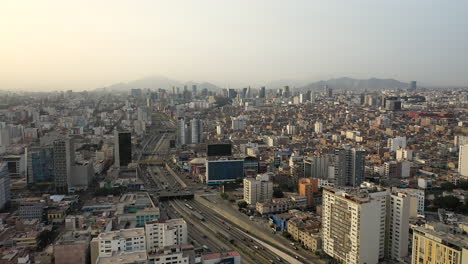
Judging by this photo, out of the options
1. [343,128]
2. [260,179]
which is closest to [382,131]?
[343,128]

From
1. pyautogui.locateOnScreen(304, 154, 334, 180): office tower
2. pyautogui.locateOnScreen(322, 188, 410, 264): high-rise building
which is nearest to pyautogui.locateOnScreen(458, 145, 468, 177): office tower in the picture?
pyautogui.locateOnScreen(304, 154, 334, 180): office tower

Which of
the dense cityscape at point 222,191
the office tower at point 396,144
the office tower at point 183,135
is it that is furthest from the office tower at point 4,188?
the office tower at point 396,144

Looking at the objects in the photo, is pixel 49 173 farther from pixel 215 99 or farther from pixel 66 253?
pixel 215 99

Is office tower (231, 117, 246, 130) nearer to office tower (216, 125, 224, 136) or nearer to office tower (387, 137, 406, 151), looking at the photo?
office tower (216, 125, 224, 136)

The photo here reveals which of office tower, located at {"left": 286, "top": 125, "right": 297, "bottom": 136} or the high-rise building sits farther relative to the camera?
office tower, located at {"left": 286, "top": 125, "right": 297, "bottom": 136}

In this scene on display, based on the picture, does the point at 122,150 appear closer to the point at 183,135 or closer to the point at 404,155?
the point at 183,135
